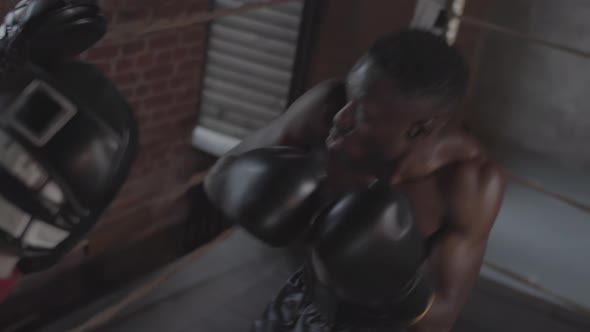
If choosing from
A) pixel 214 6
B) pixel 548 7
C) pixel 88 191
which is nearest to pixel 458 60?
pixel 88 191

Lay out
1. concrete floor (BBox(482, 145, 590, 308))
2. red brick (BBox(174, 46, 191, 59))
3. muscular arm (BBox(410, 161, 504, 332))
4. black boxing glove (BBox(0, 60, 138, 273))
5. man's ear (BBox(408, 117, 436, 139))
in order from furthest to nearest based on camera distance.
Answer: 1. concrete floor (BBox(482, 145, 590, 308))
2. red brick (BBox(174, 46, 191, 59))
3. muscular arm (BBox(410, 161, 504, 332))
4. man's ear (BBox(408, 117, 436, 139))
5. black boxing glove (BBox(0, 60, 138, 273))

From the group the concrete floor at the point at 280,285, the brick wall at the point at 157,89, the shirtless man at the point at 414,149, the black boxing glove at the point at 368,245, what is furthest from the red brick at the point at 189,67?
the black boxing glove at the point at 368,245

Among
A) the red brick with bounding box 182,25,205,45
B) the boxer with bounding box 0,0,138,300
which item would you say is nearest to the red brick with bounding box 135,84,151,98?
the red brick with bounding box 182,25,205,45

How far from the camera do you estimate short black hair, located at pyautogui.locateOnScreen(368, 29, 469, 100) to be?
2.81 ft

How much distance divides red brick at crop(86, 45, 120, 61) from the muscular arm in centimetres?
115

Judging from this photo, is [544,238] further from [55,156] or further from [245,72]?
[55,156]

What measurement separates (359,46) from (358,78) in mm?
1319

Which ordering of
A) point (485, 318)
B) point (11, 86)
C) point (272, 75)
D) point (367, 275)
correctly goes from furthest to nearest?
point (272, 75) < point (485, 318) < point (367, 275) < point (11, 86)

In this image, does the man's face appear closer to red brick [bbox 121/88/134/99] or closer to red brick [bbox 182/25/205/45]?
red brick [bbox 121/88/134/99]

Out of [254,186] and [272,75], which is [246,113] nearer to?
[272,75]

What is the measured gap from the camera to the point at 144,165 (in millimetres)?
2199

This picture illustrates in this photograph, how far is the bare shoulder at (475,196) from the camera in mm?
1093

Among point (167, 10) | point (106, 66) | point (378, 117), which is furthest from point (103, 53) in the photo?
point (378, 117)

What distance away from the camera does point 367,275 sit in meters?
0.78
